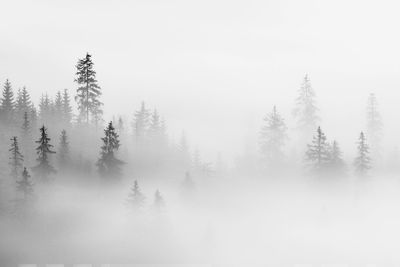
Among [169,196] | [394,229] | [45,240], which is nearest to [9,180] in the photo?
[45,240]

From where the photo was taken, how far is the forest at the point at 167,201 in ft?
196

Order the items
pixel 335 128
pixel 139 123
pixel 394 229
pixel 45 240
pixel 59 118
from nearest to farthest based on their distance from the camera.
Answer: pixel 45 240 → pixel 394 229 → pixel 59 118 → pixel 139 123 → pixel 335 128

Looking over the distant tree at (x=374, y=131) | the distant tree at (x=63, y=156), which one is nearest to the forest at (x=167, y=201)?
the distant tree at (x=63, y=156)

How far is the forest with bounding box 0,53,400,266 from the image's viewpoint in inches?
2349

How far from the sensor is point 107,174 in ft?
197

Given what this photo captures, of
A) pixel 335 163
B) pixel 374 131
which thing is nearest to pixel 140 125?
pixel 335 163

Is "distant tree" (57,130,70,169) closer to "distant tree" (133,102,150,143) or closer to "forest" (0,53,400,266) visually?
"forest" (0,53,400,266)

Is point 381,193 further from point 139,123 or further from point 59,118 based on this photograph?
point 59,118

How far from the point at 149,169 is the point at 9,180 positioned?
1901 centimetres

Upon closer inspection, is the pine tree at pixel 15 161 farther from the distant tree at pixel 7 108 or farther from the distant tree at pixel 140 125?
the distant tree at pixel 140 125

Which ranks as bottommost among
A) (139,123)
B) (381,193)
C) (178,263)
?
(178,263)

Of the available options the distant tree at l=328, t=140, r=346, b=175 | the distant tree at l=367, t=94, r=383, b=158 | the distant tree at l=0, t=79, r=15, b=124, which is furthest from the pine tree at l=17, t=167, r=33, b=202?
the distant tree at l=367, t=94, r=383, b=158

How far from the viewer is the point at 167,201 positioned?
69188 mm

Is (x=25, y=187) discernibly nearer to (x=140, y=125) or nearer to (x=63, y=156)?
(x=63, y=156)
